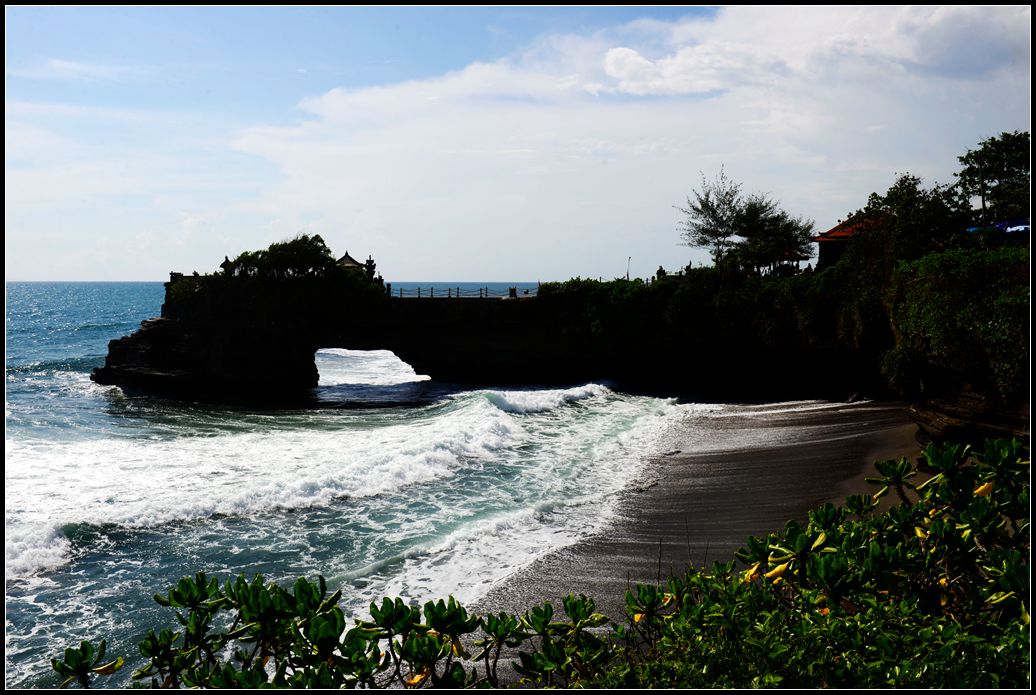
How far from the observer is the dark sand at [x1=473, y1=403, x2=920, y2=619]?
1183 centimetres

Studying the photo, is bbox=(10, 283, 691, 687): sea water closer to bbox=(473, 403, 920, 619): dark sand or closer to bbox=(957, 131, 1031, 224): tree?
bbox=(473, 403, 920, 619): dark sand

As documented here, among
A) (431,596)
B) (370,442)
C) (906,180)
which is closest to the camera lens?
(431,596)

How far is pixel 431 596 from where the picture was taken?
1147 centimetres

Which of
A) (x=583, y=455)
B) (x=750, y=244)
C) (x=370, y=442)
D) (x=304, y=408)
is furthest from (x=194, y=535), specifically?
Result: (x=750, y=244)

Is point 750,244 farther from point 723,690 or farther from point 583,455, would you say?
point 723,690

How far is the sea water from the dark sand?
0.77m

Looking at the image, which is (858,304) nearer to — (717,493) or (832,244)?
(832,244)

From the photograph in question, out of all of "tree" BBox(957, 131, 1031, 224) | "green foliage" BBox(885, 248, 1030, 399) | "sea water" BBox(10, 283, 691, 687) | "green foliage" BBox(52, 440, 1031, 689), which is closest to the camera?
"green foliage" BBox(52, 440, 1031, 689)

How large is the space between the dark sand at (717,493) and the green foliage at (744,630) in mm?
2615

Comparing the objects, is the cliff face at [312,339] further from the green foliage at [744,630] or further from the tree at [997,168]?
the green foliage at [744,630]

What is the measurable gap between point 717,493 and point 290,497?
9.92m

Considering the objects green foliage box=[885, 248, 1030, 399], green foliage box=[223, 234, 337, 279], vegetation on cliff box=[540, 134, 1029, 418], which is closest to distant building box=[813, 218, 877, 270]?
vegetation on cliff box=[540, 134, 1029, 418]

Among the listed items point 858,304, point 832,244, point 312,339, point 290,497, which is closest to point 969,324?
point 858,304

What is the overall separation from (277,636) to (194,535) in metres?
11.0
